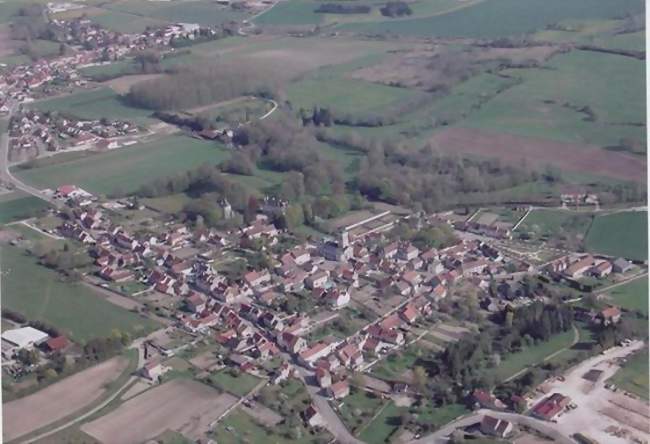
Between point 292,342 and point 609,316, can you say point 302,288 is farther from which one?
point 609,316

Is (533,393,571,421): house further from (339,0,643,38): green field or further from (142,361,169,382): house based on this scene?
(339,0,643,38): green field

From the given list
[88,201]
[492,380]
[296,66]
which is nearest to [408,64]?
[296,66]

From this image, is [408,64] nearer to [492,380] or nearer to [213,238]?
[213,238]

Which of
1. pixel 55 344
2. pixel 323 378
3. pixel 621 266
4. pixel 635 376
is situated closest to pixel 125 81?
pixel 55 344

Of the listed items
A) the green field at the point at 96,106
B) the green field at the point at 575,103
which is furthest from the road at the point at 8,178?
the green field at the point at 575,103

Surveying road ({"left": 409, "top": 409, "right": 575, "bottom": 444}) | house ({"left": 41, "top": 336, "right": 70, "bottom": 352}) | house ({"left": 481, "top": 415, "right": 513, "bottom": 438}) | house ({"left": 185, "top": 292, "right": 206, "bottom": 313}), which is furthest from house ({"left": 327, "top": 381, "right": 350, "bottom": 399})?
house ({"left": 41, "top": 336, "right": 70, "bottom": 352})

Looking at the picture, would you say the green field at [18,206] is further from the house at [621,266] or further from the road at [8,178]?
the house at [621,266]
